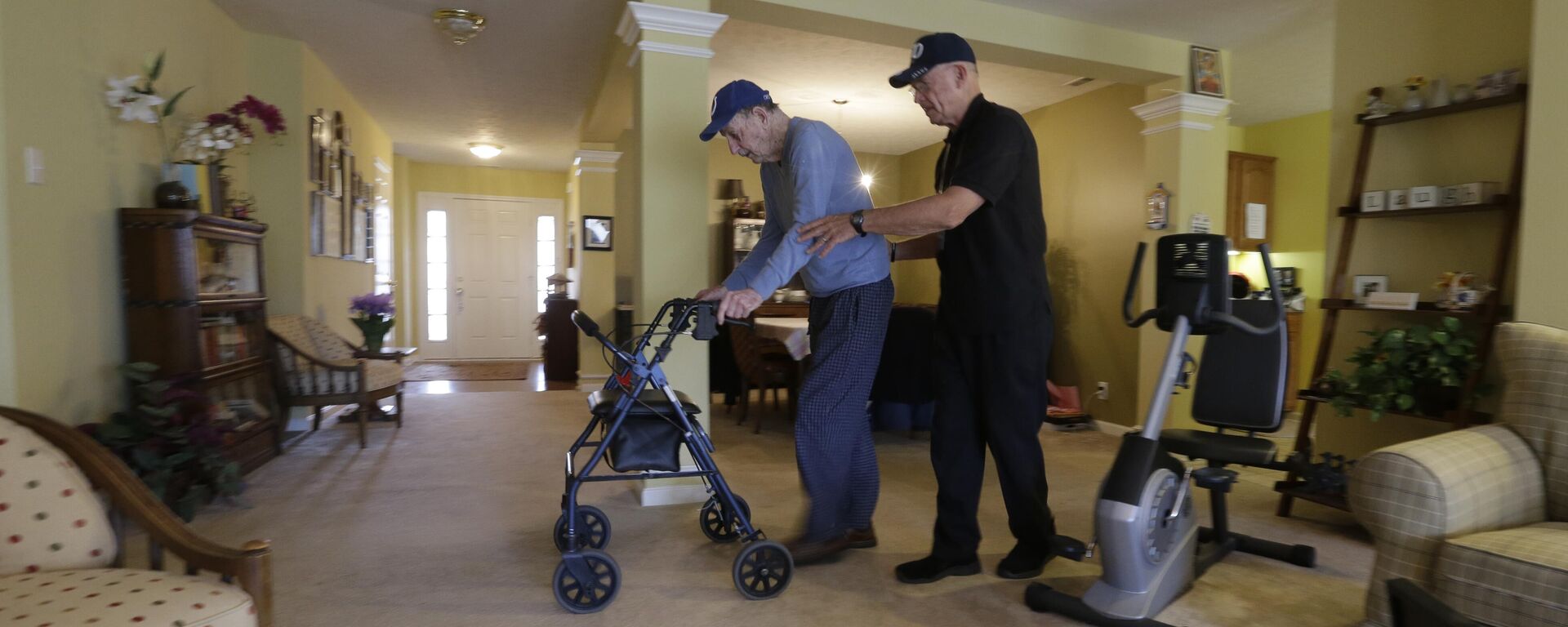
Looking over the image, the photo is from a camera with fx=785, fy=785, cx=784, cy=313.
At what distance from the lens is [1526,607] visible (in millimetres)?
1508

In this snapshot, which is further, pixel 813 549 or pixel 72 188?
pixel 72 188

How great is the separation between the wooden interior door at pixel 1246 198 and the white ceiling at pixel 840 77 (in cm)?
163

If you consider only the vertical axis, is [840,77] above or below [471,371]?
above

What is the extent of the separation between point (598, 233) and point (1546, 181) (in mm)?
6252

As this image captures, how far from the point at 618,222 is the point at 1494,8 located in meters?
5.79

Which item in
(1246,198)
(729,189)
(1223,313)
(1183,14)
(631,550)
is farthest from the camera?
(729,189)

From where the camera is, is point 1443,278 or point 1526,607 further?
point 1443,278

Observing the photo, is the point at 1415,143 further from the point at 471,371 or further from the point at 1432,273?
the point at 471,371

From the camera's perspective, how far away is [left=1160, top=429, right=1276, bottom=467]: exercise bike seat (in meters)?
2.19

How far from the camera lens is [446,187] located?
32.0ft

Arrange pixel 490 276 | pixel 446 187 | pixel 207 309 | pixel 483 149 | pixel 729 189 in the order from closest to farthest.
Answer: pixel 207 309 < pixel 729 189 < pixel 483 149 < pixel 446 187 < pixel 490 276

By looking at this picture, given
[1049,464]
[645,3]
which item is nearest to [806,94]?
[645,3]

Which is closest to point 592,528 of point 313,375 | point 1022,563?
point 1022,563

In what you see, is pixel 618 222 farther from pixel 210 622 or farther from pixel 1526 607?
pixel 1526 607
